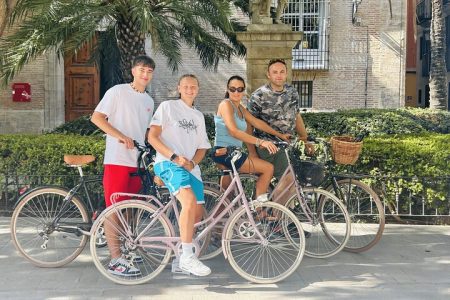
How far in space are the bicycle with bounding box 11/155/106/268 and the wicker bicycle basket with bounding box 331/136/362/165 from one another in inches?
90.8

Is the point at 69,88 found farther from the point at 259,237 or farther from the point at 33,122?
the point at 259,237

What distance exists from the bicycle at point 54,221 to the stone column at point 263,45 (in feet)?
13.5

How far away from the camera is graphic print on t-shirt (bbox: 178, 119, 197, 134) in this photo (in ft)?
15.7

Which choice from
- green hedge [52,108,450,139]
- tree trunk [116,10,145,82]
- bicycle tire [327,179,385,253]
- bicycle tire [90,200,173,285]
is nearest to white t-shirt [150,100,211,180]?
bicycle tire [90,200,173,285]

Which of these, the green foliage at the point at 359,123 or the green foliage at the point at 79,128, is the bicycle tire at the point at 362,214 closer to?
the green foliage at the point at 359,123

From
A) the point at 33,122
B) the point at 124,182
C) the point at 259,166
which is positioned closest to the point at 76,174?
the point at 124,182

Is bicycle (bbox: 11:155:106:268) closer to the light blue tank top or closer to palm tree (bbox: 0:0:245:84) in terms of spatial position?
the light blue tank top

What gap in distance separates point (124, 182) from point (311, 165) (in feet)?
5.82

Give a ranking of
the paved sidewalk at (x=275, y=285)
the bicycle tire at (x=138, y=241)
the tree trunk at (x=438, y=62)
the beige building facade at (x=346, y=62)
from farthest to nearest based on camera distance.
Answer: the beige building facade at (x=346, y=62), the tree trunk at (x=438, y=62), the bicycle tire at (x=138, y=241), the paved sidewalk at (x=275, y=285)

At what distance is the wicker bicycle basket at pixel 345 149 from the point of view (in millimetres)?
5375

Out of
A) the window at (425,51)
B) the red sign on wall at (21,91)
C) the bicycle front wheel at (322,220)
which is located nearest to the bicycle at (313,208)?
the bicycle front wheel at (322,220)

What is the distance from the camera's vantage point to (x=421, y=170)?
721cm

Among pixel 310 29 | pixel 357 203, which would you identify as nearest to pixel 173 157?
pixel 357 203

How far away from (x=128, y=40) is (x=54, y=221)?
5581mm
